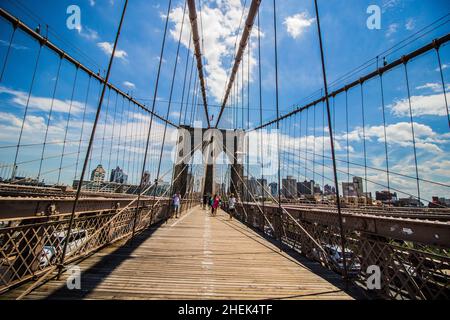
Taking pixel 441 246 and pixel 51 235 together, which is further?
pixel 51 235

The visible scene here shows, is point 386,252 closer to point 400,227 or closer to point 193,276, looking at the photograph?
point 400,227

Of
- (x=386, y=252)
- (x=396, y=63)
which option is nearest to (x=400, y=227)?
(x=386, y=252)

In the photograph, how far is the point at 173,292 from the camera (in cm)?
268

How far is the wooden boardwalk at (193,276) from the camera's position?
2645 millimetres

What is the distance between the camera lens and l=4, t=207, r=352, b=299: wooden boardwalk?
2.64 m

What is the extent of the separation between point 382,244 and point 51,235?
223 inches

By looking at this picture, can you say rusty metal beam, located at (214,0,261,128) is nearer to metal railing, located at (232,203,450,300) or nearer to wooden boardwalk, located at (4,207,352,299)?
metal railing, located at (232,203,450,300)

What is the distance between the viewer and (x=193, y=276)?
325 centimetres

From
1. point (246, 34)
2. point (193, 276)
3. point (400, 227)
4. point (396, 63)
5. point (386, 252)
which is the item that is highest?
point (246, 34)

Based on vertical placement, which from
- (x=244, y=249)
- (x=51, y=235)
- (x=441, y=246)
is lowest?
(x=244, y=249)
